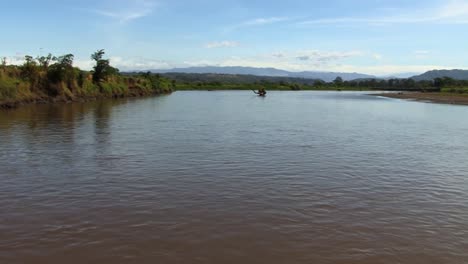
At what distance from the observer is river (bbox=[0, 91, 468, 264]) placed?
947 cm

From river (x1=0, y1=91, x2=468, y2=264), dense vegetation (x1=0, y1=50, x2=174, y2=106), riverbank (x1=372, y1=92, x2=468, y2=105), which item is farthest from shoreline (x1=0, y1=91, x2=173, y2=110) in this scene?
riverbank (x1=372, y1=92, x2=468, y2=105)

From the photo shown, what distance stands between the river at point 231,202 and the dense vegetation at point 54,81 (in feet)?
119

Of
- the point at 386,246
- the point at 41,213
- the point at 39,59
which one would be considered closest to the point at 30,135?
the point at 41,213

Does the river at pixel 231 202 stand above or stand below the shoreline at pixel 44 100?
below

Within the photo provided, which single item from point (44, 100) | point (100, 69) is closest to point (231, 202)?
point (44, 100)

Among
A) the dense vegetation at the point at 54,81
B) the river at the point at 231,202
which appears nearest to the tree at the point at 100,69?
the dense vegetation at the point at 54,81

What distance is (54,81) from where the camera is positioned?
6794 cm

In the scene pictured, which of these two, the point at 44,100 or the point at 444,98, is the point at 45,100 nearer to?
the point at 44,100

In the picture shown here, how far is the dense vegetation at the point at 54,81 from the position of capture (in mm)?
57281

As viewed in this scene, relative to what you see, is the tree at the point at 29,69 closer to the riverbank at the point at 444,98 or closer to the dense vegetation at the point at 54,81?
the dense vegetation at the point at 54,81

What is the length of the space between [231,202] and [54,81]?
2465 inches

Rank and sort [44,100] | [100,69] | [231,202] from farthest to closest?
[100,69], [44,100], [231,202]

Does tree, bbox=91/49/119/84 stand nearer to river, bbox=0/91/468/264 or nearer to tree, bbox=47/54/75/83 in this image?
tree, bbox=47/54/75/83

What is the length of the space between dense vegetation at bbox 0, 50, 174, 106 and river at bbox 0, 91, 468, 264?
119 feet
